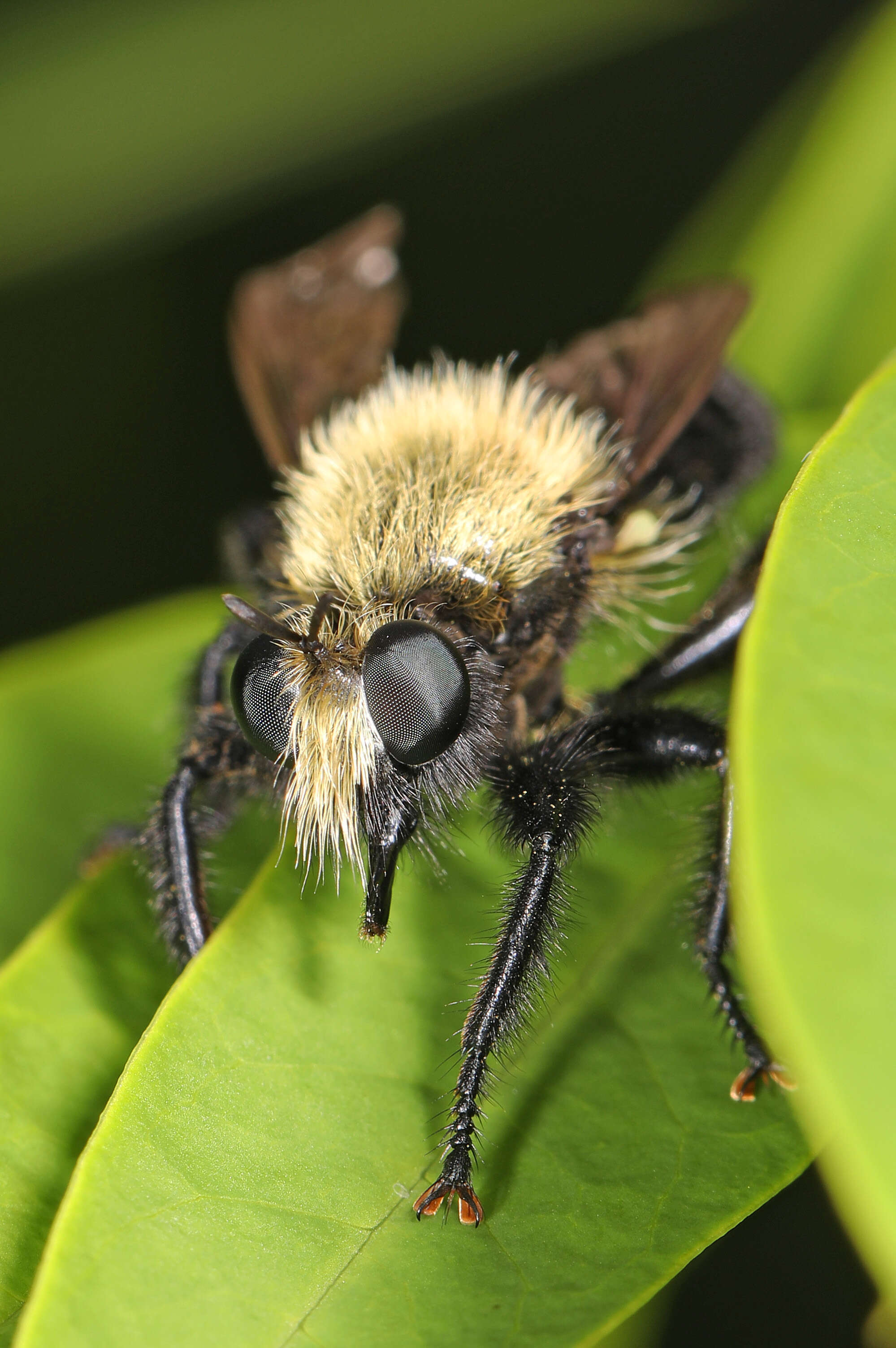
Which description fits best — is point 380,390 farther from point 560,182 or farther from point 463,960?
point 560,182

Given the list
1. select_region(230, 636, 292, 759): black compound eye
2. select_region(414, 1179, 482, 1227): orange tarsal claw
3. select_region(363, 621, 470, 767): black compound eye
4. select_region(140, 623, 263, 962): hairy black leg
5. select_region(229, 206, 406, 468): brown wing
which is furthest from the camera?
select_region(229, 206, 406, 468): brown wing

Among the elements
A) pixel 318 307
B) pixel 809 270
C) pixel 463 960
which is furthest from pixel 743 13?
pixel 463 960

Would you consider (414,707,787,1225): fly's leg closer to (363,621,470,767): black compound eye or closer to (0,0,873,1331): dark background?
(363,621,470,767): black compound eye

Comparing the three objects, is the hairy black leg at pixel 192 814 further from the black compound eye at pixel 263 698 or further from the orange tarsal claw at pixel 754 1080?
the orange tarsal claw at pixel 754 1080

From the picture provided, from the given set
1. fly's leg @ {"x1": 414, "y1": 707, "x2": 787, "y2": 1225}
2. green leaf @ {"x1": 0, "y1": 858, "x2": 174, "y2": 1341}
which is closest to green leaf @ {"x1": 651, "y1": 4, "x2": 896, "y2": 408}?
fly's leg @ {"x1": 414, "y1": 707, "x2": 787, "y2": 1225}

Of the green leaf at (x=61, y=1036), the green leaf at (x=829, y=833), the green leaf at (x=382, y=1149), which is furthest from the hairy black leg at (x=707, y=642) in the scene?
the green leaf at (x=61, y=1036)

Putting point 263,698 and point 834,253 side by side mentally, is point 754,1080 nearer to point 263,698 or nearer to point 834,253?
point 263,698
